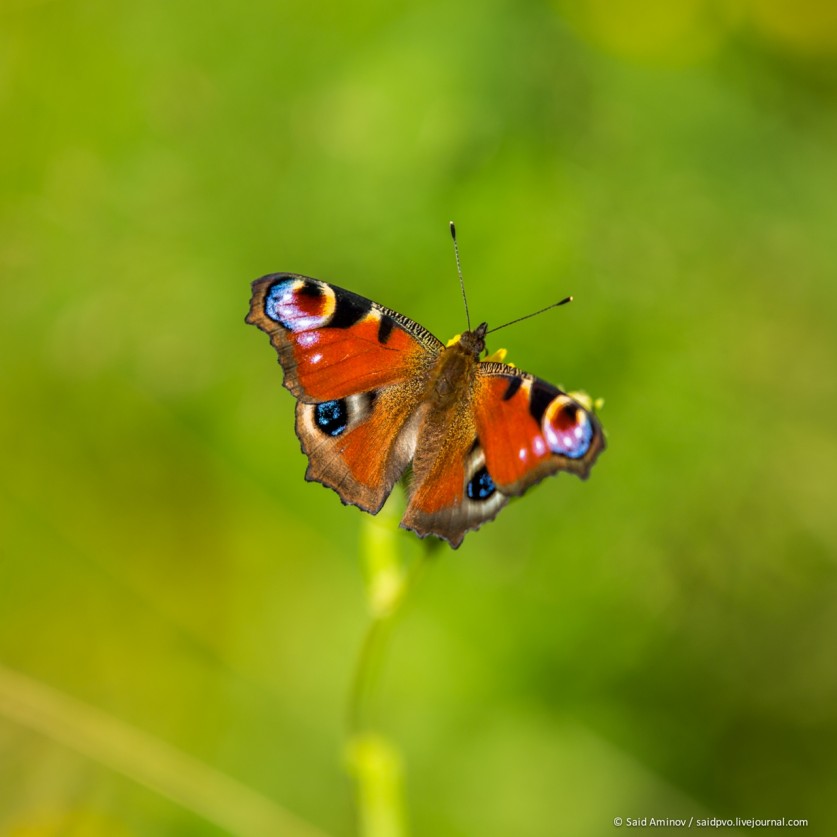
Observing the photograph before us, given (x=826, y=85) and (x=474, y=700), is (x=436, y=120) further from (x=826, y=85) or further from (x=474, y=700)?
(x=474, y=700)

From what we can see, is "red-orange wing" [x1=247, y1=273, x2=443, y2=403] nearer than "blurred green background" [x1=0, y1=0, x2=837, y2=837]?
Yes

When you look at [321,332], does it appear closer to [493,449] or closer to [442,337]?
[493,449]

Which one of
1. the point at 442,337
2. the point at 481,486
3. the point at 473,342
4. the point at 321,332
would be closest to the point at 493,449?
the point at 481,486

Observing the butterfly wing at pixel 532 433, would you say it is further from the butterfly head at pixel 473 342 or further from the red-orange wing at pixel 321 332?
the red-orange wing at pixel 321 332

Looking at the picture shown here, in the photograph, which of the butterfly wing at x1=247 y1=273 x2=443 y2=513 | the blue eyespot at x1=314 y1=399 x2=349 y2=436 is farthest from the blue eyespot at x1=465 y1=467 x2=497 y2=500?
the blue eyespot at x1=314 y1=399 x2=349 y2=436

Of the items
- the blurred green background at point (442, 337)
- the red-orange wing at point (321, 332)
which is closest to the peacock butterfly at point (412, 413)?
the red-orange wing at point (321, 332)

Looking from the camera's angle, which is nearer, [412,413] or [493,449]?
[493,449]

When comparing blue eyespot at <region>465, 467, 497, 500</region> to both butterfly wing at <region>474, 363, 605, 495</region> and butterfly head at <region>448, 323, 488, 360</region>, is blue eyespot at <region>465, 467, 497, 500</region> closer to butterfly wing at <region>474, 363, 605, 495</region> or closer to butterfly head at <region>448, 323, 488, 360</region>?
butterfly wing at <region>474, 363, 605, 495</region>
